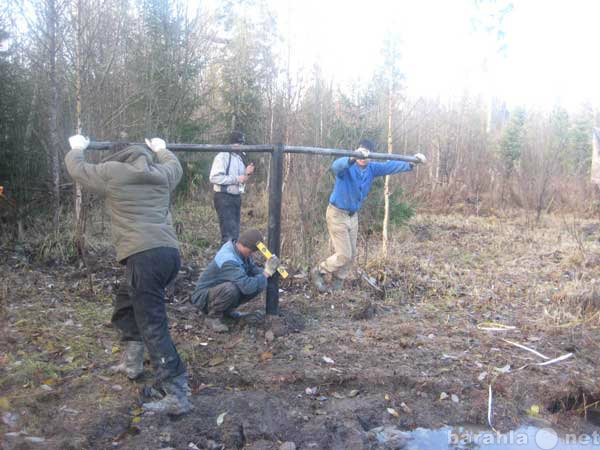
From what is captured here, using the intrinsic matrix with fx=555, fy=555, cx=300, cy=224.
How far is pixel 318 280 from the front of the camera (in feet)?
22.1

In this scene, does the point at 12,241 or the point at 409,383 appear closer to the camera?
the point at 409,383

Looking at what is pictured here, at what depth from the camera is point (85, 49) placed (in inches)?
285

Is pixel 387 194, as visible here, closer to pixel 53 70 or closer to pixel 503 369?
pixel 503 369

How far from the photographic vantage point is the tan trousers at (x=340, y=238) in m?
6.69

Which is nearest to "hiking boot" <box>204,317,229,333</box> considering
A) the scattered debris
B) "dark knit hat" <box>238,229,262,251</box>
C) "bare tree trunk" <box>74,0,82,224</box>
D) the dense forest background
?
"dark knit hat" <box>238,229,262,251</box>

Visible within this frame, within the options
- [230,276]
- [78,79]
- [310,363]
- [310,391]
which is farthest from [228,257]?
[78,79]

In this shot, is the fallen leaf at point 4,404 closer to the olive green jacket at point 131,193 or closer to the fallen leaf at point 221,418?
the olive green jacket at point 131,193

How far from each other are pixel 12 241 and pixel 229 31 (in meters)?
16.4

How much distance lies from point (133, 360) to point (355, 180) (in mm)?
3468

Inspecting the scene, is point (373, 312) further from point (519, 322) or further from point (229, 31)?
point (229, 31)

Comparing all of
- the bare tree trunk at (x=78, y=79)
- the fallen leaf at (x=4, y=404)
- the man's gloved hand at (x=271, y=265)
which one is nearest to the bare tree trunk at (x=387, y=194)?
the man's gloved hand at (x=271, y=265)

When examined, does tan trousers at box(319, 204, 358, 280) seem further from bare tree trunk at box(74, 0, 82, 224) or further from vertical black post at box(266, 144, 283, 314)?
bare tree trunk at box(74, 0, 82, 224)

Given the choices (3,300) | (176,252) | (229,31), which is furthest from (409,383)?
(229,31)

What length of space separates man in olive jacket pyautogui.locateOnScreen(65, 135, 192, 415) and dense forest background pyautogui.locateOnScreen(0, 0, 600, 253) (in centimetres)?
332
